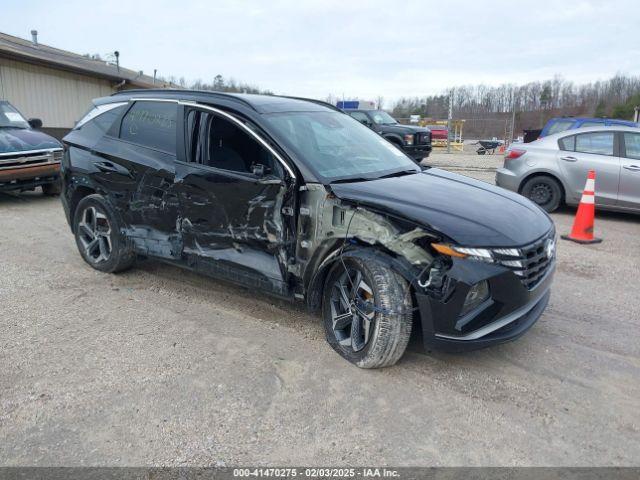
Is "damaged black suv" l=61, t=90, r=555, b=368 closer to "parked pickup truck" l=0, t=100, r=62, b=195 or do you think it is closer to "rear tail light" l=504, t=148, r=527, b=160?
"parked pickup truck" l=0, t=100, r=62, b=195

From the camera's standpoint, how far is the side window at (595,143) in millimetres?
8107

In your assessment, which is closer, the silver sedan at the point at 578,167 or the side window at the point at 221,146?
the side window at the point at 221,146

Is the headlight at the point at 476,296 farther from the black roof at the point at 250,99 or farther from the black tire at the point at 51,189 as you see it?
the black tire at the point at 51,189

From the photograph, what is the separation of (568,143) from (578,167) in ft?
1.67

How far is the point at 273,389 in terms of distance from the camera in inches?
125

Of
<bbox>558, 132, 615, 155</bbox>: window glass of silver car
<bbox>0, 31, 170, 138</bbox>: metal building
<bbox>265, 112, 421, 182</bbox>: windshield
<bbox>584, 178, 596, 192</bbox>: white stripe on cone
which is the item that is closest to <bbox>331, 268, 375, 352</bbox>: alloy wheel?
<bbox>265, 112, 421, 182</bbox>: windshield

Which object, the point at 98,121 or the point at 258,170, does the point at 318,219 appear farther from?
the point at 98,121

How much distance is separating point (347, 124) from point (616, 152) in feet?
18.1

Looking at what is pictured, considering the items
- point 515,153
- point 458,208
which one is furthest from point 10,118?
point 458,208

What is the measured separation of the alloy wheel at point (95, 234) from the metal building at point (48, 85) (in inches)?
521

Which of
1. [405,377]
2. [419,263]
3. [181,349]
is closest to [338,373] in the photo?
[405,377]

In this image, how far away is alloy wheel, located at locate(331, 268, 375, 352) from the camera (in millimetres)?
3307

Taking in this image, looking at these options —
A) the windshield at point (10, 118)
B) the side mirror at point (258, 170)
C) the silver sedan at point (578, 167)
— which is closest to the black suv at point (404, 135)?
the silver sedan at point (578, 167)

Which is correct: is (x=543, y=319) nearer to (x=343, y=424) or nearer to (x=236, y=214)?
(x=343, y=424)
